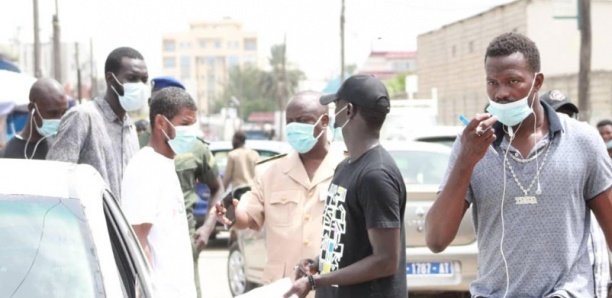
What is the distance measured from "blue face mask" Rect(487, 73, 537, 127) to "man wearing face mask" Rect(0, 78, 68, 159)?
15.0 ft

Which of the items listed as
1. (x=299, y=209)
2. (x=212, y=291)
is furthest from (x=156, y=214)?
(x=212, y=291)

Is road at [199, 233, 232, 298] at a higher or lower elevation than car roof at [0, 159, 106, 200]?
lower

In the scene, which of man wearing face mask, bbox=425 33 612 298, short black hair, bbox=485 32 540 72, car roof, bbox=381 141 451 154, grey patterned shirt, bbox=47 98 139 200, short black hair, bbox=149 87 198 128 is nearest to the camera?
man wearing face mask, bbox=425 33 612 298

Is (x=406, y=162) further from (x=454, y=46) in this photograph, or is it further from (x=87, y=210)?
(x=454, y=46)

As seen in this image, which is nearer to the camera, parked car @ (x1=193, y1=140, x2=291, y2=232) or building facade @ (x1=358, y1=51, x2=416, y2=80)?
parked car @ (x1=193, y1=140, x2=291, y2=232)

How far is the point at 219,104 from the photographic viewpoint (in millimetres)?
162000

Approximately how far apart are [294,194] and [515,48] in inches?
73.0

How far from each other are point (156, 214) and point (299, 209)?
742mm

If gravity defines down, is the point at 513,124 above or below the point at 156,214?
above

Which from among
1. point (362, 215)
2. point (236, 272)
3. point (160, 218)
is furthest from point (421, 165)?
point (362, 215)

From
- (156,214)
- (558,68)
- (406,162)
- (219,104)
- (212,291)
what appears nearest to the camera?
(156,214)

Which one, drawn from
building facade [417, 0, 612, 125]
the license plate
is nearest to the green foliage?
building facade [417, 0, 612, 125]

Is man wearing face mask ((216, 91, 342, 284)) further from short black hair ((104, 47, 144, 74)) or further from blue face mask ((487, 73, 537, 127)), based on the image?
blue face mask ((487, 73, 537, 127))

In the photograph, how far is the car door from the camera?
431cm
